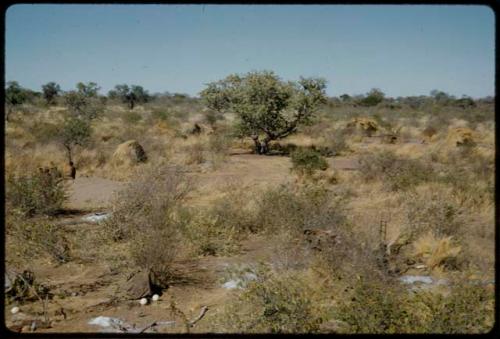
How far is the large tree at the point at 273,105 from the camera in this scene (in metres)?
20.4

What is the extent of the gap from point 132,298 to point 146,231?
1.41 m

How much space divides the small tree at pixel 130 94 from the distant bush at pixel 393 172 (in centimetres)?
3674

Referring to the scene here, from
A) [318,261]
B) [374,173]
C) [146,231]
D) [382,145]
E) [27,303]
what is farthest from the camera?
[382,145]

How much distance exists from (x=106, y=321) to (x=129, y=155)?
11491mm

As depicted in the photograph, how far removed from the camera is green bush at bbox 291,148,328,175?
45.1ft

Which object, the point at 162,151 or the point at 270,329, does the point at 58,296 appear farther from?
the point at 162,151

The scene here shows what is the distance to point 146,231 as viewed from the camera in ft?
24.3

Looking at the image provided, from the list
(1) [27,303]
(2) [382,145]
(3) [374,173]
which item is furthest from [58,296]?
(2) [382,145]

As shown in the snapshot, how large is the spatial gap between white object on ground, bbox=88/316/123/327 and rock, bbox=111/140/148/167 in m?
10.4

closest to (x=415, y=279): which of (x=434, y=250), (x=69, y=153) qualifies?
(x=434, y=250)

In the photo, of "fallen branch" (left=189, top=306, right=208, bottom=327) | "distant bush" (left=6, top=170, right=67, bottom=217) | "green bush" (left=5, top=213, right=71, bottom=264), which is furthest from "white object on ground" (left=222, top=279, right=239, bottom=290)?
"distant bush" (left=6, top=170, right=67, bottom=217)

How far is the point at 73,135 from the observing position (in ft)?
54.8

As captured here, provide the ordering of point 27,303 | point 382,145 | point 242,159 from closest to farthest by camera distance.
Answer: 1. point 27,303
2. point 242,159
3. point 382,145

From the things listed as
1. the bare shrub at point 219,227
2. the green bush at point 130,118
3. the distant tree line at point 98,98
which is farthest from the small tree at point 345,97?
the bare shrub at point 219,227
